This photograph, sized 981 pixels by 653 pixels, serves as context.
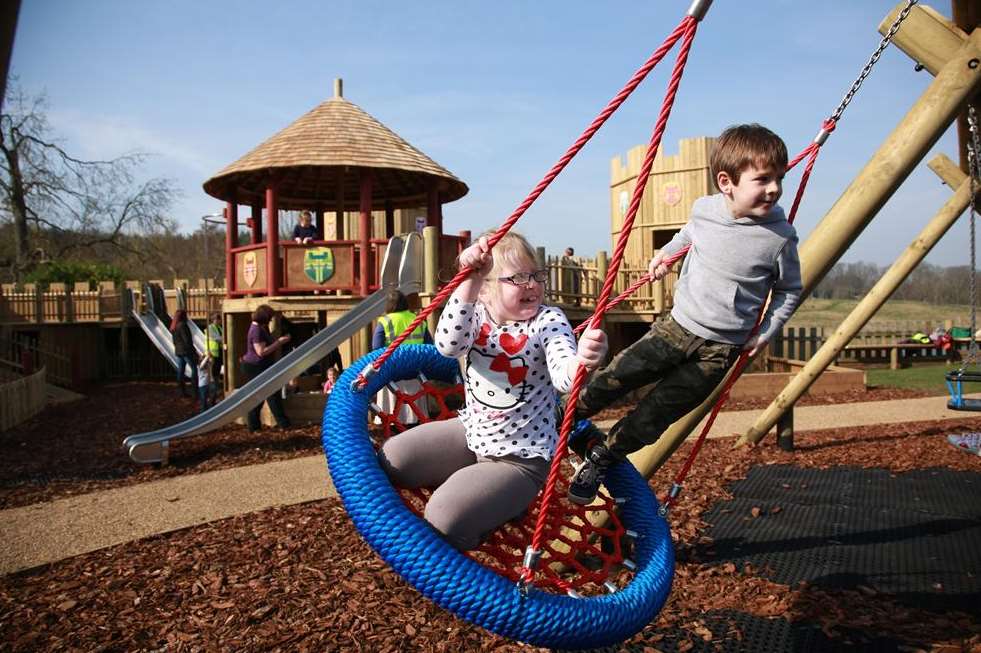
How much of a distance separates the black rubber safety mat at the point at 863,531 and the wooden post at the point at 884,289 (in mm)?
874

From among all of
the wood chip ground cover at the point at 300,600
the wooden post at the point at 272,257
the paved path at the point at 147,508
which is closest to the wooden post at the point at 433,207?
the wooden post at the point at 272,257

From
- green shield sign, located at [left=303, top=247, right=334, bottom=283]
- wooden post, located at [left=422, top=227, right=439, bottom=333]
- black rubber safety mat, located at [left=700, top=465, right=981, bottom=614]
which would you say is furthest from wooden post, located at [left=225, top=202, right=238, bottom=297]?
black rubber safety mat, located at [left=700, top=465, right=981, bottom=614]

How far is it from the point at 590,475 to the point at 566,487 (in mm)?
536

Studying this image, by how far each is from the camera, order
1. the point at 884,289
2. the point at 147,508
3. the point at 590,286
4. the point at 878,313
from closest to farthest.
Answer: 1. the point at 147,508
2. the point at 884,289
3. the point at 590,286
4. the point at 878,313

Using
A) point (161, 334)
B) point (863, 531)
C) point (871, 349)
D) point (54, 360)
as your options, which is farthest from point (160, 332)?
point (871, 349)

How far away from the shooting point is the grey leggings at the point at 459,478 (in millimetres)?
2387

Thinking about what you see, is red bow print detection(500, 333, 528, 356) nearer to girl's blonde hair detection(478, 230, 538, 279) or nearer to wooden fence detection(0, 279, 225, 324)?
girl's blonde hair detection(478, 230, 538, 279)

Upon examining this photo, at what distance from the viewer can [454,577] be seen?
7.20 ft

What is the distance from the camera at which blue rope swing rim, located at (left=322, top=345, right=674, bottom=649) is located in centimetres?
219

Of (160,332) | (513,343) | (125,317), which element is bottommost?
(160,332)

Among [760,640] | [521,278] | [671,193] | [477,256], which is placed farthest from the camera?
[671,193]

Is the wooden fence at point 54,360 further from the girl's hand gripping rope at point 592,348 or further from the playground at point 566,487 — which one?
the girl's hand gripping rope at point 592,348

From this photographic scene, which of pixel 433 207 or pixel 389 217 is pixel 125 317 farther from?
pixel 433 207

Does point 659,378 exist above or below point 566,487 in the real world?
above
